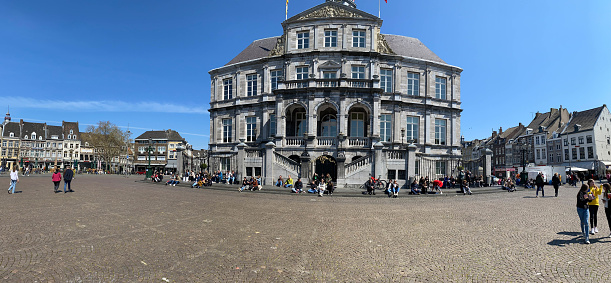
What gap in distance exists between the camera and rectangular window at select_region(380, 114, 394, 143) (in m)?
32.8

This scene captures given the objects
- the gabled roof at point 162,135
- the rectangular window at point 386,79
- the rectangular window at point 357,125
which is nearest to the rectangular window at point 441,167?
the rectangular window at point 357,125

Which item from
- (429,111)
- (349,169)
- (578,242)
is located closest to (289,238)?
(578,242)

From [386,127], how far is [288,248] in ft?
94.3

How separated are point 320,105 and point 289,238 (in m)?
22.5

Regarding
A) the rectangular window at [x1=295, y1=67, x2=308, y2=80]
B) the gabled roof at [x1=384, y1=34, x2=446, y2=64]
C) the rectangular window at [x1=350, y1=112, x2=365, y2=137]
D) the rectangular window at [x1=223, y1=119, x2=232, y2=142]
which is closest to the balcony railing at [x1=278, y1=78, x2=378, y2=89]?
the rectangular window at [x1=350, y1=112, x2=365, y2=137]

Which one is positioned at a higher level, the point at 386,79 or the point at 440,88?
the point at 386,79

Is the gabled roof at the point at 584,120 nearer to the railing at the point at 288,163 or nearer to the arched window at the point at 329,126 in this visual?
the arched window at the point at 329,126

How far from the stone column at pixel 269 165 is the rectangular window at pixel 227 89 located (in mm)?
17350

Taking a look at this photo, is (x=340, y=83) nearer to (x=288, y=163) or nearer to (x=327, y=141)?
(x=327, y=141)

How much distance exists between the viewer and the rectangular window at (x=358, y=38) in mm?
32562

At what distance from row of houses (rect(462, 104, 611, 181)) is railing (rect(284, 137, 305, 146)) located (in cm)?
2848

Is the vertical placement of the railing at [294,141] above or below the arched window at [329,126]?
below

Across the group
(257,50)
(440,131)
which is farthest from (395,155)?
(257,50)

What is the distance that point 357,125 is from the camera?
31.9 metres
